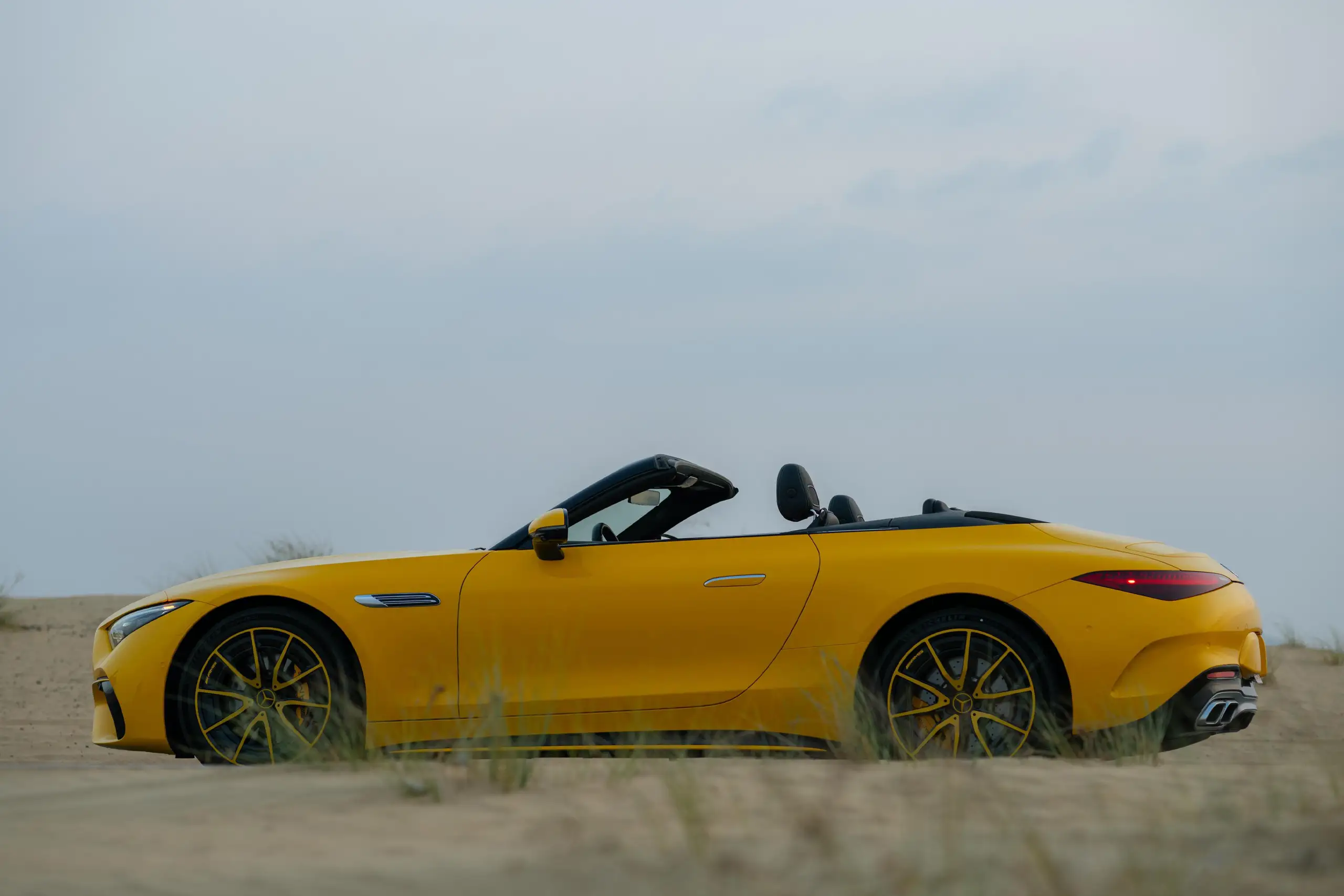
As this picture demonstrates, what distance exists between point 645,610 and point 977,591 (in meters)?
1.34

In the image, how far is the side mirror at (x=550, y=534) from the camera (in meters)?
5.17

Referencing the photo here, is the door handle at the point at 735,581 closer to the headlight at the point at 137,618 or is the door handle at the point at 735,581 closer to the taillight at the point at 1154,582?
the taillight at the point at 1154,582

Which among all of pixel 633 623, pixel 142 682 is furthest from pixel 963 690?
pixel 142 682

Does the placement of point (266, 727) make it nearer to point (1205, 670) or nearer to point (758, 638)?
point (758, 638)

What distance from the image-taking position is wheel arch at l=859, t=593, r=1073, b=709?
15.9 feet

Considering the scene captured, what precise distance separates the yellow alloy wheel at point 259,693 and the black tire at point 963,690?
91.5 inches

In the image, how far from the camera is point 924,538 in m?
5.10

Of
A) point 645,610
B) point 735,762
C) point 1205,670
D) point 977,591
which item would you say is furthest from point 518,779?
point 1205,670

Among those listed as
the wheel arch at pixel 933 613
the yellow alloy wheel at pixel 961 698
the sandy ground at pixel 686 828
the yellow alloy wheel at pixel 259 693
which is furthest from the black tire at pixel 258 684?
the yellow alloy wheel at pixel 961 698

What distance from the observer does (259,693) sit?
5.25 metres

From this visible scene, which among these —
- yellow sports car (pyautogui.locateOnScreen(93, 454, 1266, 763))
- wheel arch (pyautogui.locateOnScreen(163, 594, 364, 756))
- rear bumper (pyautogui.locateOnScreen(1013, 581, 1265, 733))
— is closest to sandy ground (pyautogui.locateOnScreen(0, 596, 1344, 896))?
rear bumper (pyautogui.locateOnScreen(1013, 581, 1265, 733))

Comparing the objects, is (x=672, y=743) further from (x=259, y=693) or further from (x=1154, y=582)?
(x=1154, y=582)

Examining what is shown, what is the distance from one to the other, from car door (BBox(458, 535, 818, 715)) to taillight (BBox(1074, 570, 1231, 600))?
3.72 ft

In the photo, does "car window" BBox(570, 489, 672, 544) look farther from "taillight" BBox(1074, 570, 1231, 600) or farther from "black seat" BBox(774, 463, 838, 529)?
"taillight" BBox(1074, 570, 1231, 600)
